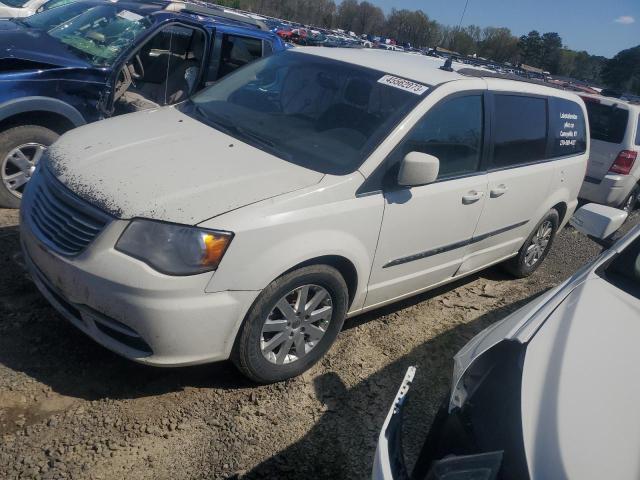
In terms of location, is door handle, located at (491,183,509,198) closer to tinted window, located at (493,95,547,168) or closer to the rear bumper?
tinted window, located at (493,95,547,168)

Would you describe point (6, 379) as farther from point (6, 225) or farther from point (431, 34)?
point (431, 34)

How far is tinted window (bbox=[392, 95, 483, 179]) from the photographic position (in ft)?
10.8

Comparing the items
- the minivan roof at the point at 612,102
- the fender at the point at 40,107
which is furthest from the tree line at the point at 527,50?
the fender at the point at 40,107

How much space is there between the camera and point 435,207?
11.2 feet

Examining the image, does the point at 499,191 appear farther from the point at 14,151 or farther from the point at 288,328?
the point at 14,151

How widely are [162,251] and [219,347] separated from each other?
0.56 metres

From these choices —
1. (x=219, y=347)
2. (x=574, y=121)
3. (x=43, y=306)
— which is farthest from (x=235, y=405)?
(x=574, y=121)

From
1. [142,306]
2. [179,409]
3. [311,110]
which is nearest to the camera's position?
[142,306]

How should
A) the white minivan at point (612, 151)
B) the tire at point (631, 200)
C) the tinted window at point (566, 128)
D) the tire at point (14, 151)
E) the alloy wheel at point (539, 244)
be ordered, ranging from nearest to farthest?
the tire at point (14, 151) → the tinted window at point (566, 128) → the alloy wheel at point (539, 244) → the white minivan at point (612, 151) → the tire at point (631, 200)

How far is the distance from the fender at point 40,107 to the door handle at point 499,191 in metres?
3.40

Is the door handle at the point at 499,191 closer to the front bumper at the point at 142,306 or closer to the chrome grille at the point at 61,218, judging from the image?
the front bumper at the point at 142,306

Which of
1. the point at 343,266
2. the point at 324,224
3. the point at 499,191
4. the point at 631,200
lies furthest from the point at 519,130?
the point at 631,200

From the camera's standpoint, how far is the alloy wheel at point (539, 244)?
199 inches

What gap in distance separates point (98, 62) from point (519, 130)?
3.59m
